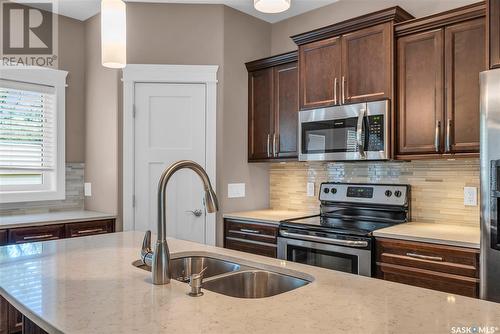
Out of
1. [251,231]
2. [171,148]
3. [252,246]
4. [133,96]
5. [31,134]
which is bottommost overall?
[252,246]

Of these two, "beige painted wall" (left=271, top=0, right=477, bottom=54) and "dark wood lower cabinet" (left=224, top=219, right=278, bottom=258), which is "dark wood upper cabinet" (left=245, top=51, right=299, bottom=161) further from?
"dark wood lower cabinet" (left=224, top=219, right=278, bottom=258)

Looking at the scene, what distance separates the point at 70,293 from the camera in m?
1.24

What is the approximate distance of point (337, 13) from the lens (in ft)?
Result: 11.6

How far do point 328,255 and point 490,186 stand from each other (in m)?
1.13

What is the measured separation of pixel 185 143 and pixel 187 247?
5.64 feet

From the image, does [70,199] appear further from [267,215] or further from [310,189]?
[310,189]

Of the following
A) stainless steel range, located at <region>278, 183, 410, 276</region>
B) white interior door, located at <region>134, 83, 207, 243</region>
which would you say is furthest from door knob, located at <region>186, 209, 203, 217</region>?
stainless steel range, located at <region>278, 183, 410, 276</region>

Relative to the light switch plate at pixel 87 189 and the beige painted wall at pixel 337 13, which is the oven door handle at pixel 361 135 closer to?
the beige painted wall at pixel 337 13

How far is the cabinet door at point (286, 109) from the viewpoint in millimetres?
3455

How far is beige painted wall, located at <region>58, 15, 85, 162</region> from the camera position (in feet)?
12.5

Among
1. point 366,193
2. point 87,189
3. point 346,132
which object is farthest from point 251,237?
point 87,189

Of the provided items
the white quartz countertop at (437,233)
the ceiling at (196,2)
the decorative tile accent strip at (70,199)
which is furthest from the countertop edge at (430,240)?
the decorative tile accent strip at (70,199)

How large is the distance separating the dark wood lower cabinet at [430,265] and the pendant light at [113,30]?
1901 mm

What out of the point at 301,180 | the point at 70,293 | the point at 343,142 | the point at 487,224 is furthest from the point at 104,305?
the point at 301,180
